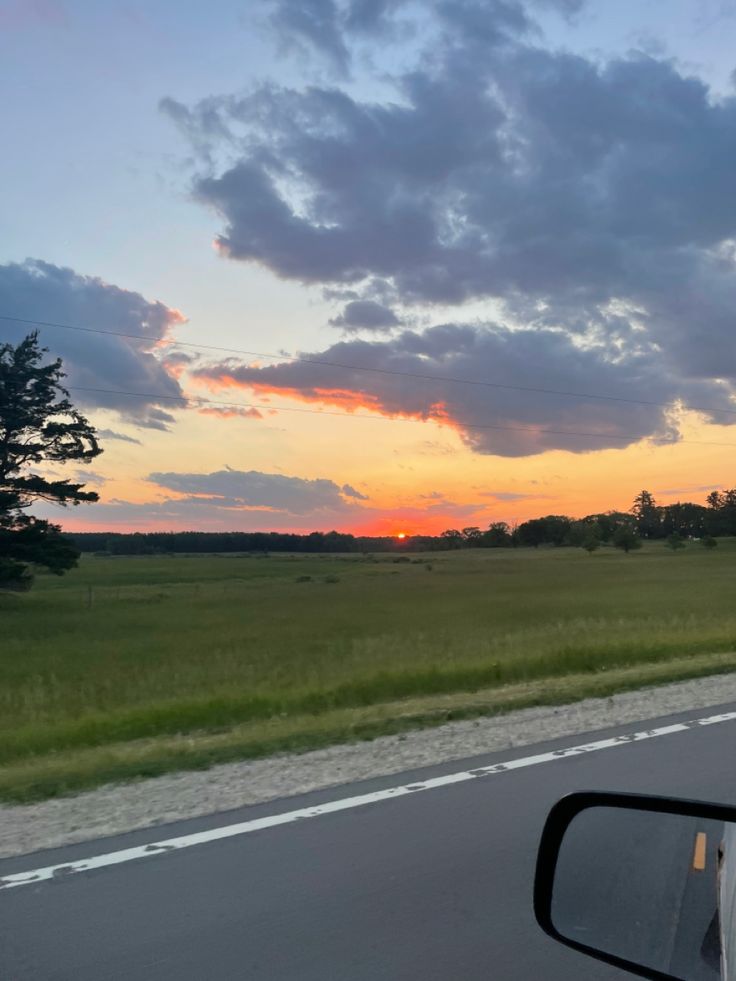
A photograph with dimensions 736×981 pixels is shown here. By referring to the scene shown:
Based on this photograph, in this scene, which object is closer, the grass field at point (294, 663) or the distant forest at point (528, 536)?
the grass field at point (294, 663)

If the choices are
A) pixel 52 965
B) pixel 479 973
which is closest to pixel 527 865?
pixel 479 973

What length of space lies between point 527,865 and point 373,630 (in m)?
26.1

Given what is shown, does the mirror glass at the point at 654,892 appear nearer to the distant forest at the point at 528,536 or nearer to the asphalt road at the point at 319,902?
the asphalt road at the point at 319,902

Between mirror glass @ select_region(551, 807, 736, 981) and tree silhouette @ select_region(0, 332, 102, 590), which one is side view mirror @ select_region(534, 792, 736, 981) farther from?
tree silhouette @ select_region(0, 332, 102, 590)

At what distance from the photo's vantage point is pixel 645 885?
2523mm

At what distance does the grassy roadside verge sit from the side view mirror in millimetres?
6124

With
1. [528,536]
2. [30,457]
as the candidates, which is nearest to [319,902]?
[30,457]

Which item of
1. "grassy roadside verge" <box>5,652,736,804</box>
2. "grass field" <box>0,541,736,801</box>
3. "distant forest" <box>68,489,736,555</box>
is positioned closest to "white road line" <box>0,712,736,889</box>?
"grassy roadside verge" <box>5,652,736,804</box>

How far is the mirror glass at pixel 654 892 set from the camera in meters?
2.01

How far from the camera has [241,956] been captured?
4.20 m

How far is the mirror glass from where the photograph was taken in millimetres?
2008

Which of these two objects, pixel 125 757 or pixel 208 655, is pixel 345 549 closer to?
pixel 208 655

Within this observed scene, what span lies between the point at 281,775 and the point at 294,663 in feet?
44.8

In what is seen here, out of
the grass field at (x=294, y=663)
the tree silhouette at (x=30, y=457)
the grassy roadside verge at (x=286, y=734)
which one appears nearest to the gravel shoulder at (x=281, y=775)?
the grassy roadside verge at (x=286, y=734)
